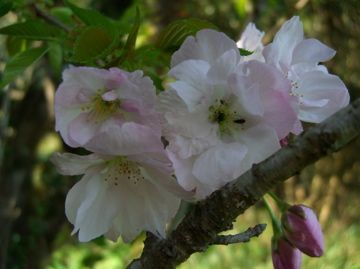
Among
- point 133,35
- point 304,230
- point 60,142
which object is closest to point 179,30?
point 133,35

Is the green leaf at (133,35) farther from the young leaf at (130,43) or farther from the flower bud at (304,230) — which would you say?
the flower bud at (304,230)

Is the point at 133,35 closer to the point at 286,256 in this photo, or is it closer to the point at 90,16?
the point at 90,16

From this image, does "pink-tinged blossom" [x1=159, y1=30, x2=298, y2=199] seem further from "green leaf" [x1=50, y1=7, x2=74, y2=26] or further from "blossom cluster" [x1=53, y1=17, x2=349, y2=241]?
"green leaf" [x1=50, y1=7, x2=74, y2=26]

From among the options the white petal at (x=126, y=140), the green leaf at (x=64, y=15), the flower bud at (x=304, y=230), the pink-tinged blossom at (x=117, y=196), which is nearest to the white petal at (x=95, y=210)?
the pink-tinged blossom at (x=117, y=196)

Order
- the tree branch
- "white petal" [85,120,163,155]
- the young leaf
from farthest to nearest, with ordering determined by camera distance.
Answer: the young leaf → "white petal" [85,120,163,155] → the tree branch

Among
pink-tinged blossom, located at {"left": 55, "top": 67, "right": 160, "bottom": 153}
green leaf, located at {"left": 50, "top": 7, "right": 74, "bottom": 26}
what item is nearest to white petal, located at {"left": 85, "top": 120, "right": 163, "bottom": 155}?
pink-tinged blossom, located at {"left": 55, "top": 67, "right": 160, "bottom": 153}

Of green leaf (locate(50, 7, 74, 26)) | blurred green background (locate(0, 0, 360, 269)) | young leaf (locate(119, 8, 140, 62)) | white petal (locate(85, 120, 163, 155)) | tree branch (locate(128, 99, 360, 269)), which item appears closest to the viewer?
tree branch (locate(128, 99, 360, 269))

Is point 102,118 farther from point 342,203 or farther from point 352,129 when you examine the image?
point 342,203
